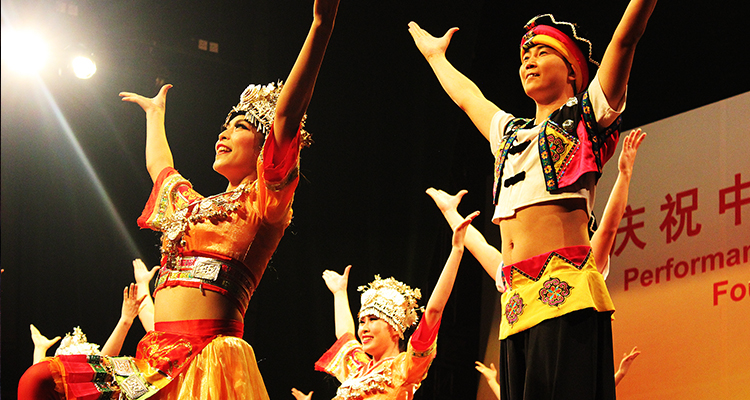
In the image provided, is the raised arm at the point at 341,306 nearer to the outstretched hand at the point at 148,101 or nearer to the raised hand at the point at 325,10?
the outstretched hand at the point at 148,101

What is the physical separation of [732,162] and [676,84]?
1.68 feet

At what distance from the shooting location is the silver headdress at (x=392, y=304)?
12.7 ft

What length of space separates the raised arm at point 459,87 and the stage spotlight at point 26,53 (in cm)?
327

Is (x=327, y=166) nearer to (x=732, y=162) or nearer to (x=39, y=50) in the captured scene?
(x=39, y=50)

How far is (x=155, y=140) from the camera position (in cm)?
293

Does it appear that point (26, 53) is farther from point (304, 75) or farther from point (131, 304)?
point (304, 75)

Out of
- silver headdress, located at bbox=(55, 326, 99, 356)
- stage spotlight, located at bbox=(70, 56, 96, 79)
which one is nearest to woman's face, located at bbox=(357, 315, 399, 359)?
silver headdress, located at bbox=(55, 326, 99, 356)

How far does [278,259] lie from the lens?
5.20 m


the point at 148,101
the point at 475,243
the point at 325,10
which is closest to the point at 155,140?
the point at 148,101

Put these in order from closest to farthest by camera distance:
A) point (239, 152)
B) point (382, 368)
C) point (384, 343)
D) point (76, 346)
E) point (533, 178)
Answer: point (533, 178) → point (239, 152) → point (382, 368) → point (384, 343) → point (76, 346)

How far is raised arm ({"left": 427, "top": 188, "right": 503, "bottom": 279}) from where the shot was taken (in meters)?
2.60

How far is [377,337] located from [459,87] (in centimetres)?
177

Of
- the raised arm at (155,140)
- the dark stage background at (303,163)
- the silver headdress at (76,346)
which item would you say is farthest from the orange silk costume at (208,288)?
the dark stage background at (303,163)

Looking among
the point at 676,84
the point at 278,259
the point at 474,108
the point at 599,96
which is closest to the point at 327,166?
the point at 278,259
